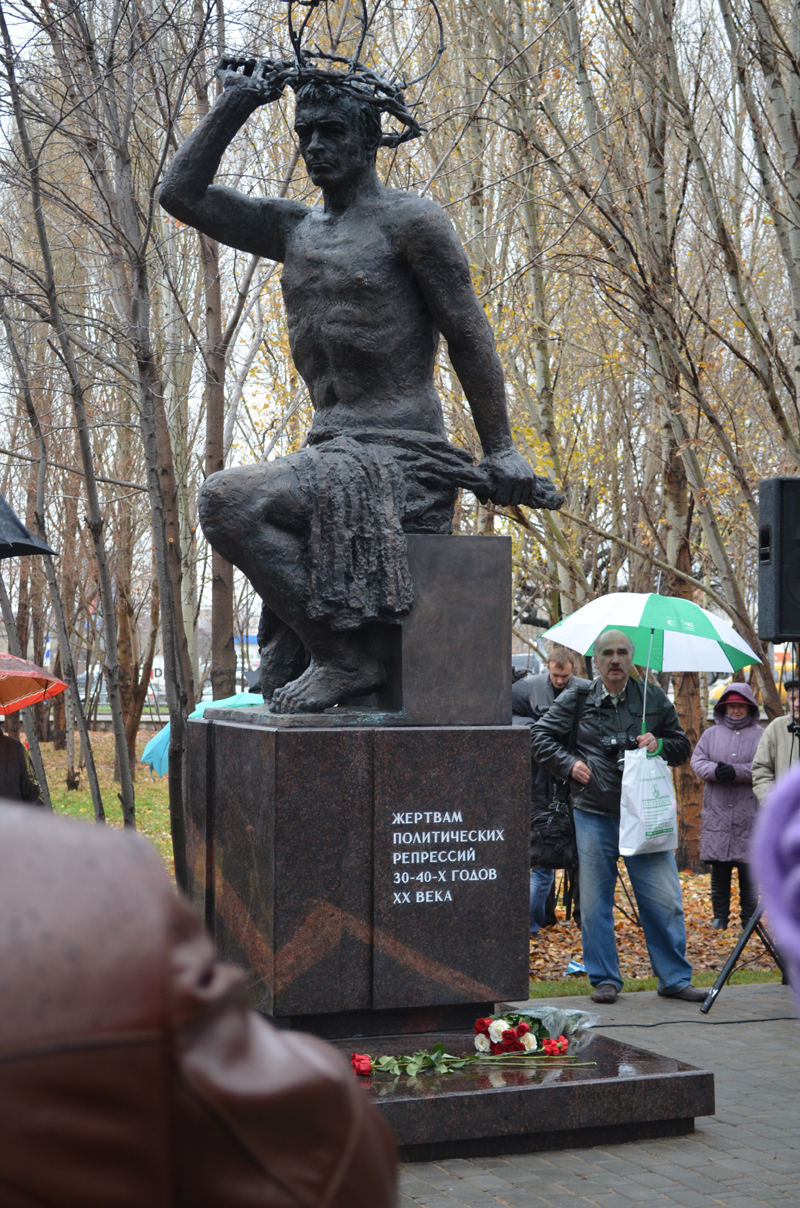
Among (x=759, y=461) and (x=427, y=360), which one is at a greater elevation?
(x=759, y=461)

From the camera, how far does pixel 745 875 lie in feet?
33.9

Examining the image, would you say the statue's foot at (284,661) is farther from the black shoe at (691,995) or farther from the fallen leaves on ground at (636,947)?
the fallen leaves on ground at (636,947)

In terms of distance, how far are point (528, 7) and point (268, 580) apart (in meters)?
9.99

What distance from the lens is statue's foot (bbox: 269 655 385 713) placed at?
5.14m

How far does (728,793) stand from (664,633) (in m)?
1.38

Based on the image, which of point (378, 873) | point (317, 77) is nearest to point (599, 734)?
point (378, 873)

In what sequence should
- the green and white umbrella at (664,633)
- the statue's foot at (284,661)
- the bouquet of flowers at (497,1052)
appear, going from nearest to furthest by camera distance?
the bouquet of flowers at (497,1052) < the statue's foot at (284,661) < the green and white umbrella at (664,633)

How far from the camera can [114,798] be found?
2095 cm

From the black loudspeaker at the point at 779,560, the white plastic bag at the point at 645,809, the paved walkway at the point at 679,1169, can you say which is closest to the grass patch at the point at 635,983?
the white plastic bag at the point at 645,809

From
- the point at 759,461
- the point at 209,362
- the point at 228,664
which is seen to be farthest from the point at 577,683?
the point at 759,461

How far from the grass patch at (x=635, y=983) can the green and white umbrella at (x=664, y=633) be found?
2.04m

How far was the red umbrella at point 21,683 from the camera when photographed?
8125 millimetres

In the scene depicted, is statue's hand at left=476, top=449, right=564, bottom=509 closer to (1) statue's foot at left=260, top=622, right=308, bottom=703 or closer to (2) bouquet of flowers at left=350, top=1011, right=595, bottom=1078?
(1) statue's foot at left=260, top=622, right=308, bottom=703

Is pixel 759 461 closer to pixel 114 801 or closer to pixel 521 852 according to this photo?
pixel 114 801
